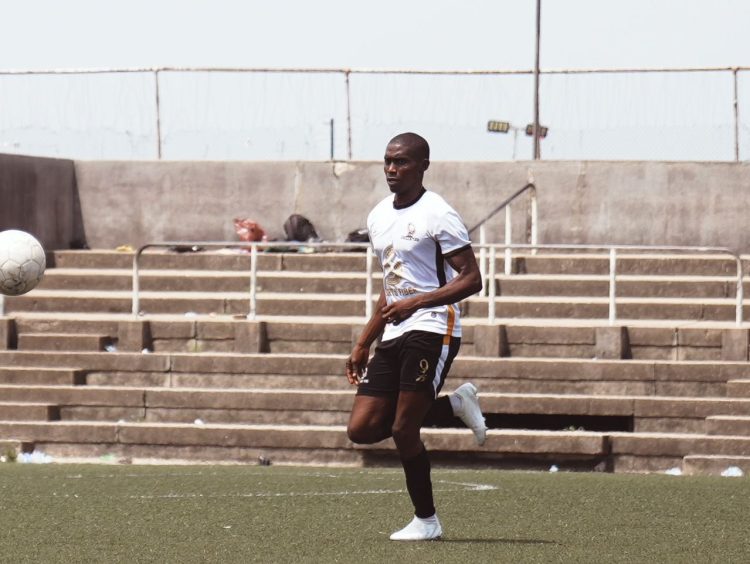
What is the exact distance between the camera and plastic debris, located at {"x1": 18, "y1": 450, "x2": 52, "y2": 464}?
49.9ft

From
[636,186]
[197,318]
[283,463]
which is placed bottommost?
[283,463]

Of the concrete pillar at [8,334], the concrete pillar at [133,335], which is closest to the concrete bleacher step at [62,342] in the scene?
the concrete pillar at [8,334]

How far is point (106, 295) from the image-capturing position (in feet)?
63.7

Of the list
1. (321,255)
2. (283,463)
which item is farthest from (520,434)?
(321,255)

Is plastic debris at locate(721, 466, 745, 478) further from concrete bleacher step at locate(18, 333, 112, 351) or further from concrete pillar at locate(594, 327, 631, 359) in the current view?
concrete bleacher step at locate(18, 333, 112, 351)

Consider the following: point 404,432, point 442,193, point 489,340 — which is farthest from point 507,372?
point 404,432

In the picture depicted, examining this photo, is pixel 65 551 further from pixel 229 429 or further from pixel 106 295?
pixel 106 295

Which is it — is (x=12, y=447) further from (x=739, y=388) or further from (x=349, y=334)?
(x=739, y=388)

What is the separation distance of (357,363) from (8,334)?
10.2 metres

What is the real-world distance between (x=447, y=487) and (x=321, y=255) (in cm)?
904

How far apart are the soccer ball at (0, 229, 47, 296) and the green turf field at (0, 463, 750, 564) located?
146cm

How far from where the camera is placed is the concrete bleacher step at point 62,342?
56.0 feet

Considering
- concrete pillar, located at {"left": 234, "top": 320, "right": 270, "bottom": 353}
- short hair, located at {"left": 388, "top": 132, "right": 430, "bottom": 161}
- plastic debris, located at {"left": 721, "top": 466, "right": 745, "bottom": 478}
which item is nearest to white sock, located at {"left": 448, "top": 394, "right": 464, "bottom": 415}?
short hair, located at {"left": 388, "top": 132, "right": 430, "bottom": 161}

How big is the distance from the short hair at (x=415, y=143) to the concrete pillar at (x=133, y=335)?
9757mm
